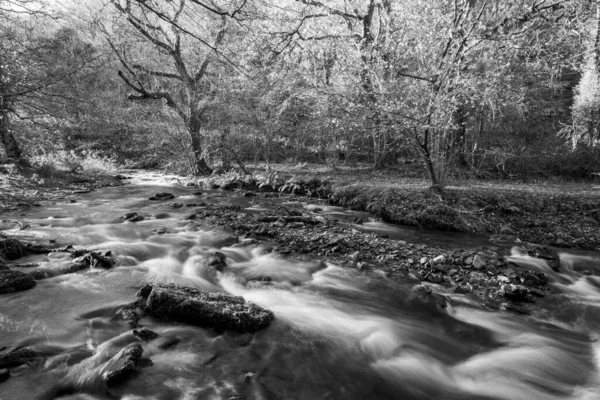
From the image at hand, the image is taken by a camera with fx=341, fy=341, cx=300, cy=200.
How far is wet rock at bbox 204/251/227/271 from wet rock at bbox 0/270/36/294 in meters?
2.58

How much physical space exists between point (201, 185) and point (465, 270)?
11.8m

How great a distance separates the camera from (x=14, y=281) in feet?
15.3

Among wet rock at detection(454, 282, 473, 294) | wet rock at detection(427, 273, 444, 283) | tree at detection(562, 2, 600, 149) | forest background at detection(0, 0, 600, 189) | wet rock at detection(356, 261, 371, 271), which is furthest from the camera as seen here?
tree at detection(562, 2, 600, 149)

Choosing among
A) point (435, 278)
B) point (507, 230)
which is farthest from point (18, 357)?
point (507, 230)

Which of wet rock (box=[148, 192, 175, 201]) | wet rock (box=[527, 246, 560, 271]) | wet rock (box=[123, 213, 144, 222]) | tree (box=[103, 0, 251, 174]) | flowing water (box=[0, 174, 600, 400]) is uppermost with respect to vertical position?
tree (box=[103, 0, 251, 174])

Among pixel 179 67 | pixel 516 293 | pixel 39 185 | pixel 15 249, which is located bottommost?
pixel 516 293

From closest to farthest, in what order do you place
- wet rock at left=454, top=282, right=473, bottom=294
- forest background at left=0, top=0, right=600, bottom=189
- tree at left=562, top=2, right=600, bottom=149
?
wet rock at left=454, top=282, right=473, bottom=294 → forest background at left=0, top=0, right=600, bottom=189 → tree at left=562, top=2, right=600, bottom=149

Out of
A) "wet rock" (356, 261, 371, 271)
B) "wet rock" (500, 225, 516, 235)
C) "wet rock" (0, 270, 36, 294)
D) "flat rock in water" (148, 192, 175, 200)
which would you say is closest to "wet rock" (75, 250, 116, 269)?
"wet rock" (0, 270, 36, 294)

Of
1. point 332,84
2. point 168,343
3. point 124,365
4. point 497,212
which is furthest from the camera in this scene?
point 332,84

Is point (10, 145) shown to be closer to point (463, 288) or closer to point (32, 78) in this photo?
point (32, 78)

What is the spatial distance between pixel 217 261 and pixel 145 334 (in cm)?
254

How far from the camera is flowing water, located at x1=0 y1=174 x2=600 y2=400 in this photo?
3299 millimetres

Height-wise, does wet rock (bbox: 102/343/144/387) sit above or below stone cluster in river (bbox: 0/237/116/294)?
below

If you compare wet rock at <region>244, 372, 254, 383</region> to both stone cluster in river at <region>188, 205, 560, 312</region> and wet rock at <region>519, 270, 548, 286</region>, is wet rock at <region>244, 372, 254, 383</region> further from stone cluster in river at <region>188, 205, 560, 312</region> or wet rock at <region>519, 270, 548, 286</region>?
Result: wet rock at <region>519, 270, 548, 286</region>
